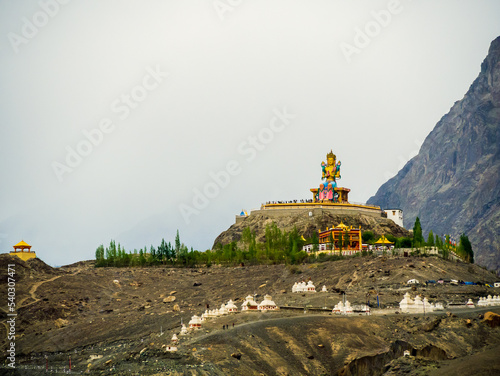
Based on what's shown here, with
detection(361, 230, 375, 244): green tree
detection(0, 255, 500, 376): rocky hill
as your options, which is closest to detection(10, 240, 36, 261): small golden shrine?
detection(0, 255, 500, 376): rocky hill

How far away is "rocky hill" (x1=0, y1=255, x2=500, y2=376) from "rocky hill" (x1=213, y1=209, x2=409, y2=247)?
1986 centimetres

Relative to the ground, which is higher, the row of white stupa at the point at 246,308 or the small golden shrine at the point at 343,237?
the small golden shrine at the point at 343,237

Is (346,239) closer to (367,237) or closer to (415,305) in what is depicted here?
(367,237)

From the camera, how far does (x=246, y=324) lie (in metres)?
82.8

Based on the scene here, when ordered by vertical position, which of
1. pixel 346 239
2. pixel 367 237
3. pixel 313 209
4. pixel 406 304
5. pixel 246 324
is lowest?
pixel 246 324

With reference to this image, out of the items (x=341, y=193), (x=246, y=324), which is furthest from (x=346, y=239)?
(x=246, y=324)

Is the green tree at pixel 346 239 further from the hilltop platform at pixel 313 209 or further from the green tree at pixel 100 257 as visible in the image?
the green tree at pixel 100 257

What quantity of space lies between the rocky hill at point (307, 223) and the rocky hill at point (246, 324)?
19.9 metres

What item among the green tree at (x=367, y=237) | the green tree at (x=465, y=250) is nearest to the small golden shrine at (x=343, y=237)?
the green tree at (x=367, y=237)

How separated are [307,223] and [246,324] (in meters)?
65.3

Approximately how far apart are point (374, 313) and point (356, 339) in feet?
28.0

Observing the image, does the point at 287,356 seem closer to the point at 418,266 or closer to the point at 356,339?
the point at 356,339

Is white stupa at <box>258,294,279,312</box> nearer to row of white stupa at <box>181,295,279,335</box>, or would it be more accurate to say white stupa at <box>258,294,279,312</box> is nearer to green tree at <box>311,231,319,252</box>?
row of white stupa at <box>181,295,279,335</box>

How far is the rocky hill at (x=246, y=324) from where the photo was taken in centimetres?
7288
